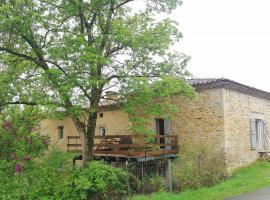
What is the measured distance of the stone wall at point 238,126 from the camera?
1711 centimetres

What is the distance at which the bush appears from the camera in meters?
14.5

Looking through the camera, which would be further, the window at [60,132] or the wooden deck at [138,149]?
the window at [60,132]

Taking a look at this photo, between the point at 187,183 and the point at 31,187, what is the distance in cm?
599

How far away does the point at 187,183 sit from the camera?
14.5 m

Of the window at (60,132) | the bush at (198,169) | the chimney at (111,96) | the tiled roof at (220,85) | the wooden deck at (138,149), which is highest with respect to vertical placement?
the tiled roof at (220,85)

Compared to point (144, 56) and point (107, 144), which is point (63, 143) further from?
point (144, 56)

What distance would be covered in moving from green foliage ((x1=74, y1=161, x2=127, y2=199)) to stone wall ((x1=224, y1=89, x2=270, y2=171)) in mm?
6229

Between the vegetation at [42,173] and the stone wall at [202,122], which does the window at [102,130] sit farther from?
the vegetation at [42,173]

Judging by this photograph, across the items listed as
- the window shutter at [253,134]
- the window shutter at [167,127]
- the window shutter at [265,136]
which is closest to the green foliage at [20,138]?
the window shutter at [167,127]

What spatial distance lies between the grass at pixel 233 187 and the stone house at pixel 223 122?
73cm

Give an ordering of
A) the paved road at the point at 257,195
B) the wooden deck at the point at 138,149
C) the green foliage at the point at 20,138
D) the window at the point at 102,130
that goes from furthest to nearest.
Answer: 1. the window at the point at 102,130
2. the wooden deck at the point at 138,149
3. the green foliage at the point at 20,138
4. the paved road at the point at 257,195

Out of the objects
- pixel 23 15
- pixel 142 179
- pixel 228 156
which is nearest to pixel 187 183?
pixel 142 179

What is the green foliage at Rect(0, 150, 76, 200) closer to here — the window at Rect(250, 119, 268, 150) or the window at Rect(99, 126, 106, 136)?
the window at Rect(99, 126, 106, 136)

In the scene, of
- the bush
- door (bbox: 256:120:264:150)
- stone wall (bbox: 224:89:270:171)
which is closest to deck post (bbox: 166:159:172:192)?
the bush
